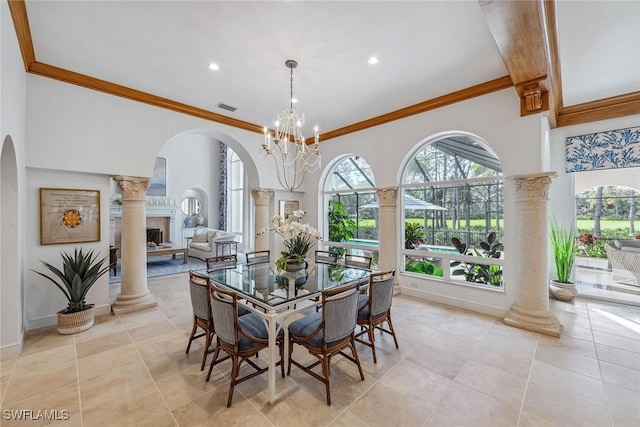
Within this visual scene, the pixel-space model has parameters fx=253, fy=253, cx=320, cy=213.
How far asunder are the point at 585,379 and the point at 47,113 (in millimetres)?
6521

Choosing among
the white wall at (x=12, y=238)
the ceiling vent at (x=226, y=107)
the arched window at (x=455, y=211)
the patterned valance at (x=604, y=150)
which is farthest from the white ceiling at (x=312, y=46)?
the arched window at (x=455, y=211)

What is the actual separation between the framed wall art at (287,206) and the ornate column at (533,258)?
4295mm

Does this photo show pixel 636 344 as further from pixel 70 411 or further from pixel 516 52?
pixel 70 411

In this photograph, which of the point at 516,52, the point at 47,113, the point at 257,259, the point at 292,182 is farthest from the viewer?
the point at 292,182

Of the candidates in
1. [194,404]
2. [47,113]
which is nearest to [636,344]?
[194,404]

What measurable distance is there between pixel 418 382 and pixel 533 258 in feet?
7.72

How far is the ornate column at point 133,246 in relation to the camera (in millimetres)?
3844

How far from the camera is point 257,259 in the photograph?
4074mm

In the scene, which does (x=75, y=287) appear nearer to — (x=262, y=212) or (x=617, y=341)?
(x=262, y=212)

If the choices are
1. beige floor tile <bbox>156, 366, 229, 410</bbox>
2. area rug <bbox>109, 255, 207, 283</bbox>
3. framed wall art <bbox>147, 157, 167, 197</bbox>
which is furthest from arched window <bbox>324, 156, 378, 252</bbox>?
framed wall art <bbox>147, 157, 167, 197</bbox>

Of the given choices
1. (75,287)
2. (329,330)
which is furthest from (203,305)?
(75,287)

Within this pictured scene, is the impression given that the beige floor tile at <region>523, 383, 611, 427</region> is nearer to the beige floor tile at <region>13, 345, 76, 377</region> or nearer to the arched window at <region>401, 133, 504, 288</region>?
the arched window at <region>401, 133, 504, 288</region>

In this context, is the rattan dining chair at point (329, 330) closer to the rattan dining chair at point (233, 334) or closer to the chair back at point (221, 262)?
the rattan dining chair at point (233, 334)

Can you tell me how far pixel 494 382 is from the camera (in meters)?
2.24
